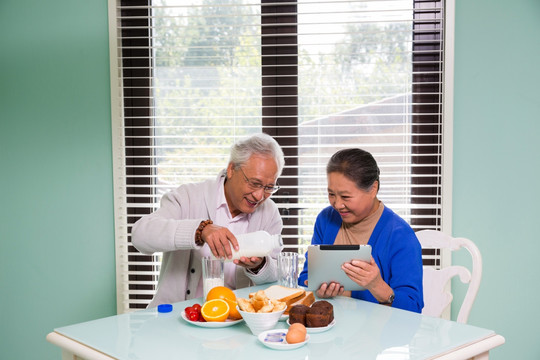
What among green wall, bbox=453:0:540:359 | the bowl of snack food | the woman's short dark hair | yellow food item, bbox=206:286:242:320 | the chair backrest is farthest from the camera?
green wall, bbox=453:0:540:359

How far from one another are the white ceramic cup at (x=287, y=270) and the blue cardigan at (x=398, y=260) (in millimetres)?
275

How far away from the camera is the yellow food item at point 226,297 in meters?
1.38

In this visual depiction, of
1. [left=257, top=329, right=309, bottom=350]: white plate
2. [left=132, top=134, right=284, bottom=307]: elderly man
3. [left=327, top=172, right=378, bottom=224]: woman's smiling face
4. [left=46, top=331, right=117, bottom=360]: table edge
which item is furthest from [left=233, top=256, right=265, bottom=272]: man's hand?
[left=46, top=331, right=117, bottom=360]: table edge

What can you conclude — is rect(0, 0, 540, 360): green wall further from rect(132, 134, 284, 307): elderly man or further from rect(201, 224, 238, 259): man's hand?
rect(201, 224, 238, 259): man's hand

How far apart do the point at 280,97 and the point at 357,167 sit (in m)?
0.96

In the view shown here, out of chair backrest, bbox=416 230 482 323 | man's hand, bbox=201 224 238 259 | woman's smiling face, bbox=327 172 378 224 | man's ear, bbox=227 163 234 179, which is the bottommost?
chair backrest, bbox=416 230 482 323

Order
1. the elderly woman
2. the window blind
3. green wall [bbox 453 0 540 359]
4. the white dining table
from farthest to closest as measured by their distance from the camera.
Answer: the window blind, green wall [bbox 453 0 540 359], the elderly woman, the white dining table

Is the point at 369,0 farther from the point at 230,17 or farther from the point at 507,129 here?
the point at 507,129

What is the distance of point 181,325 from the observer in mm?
1403

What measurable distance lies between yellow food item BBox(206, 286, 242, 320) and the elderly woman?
36cm

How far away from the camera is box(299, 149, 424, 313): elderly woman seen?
5.52 ft

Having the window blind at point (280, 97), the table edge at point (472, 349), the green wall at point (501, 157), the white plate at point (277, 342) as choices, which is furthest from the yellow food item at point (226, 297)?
the green wall at point (501, 157)

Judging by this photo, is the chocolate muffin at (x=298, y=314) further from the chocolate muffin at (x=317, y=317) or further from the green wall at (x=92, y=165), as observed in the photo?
the green wall at (x=92, y=165)

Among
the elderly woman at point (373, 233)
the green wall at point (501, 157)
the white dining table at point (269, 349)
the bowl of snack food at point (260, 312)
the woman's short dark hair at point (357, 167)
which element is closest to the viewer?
the white dining table at point (269, 349)
